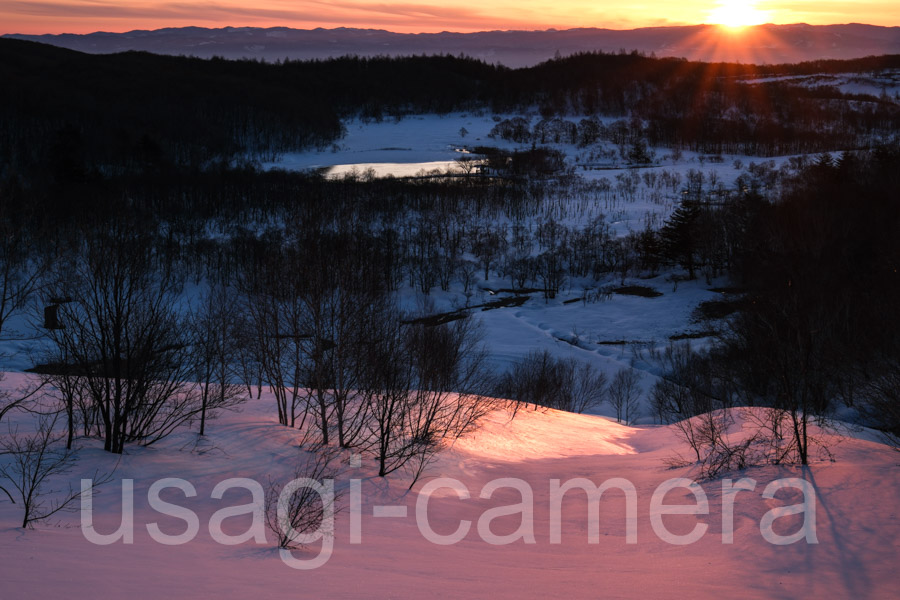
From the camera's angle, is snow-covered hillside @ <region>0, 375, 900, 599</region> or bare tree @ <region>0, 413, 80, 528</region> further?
bare tree @ <region>0, 413, 80, 528</region>

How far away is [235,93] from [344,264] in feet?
404

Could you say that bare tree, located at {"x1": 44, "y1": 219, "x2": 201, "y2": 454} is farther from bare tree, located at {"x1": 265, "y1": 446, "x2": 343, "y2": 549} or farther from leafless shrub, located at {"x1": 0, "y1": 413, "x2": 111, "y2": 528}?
bare tree, located at {"x1": 265, "y1": 446, "x2": 343, "y2": 549}

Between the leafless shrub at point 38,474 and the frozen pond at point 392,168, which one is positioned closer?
the leafless shrub at point 38,474

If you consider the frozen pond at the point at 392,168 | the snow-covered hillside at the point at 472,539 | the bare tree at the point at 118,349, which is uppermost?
the frozen pond at the point at 392,168

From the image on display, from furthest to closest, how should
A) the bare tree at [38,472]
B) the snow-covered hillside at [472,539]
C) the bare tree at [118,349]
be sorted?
the bare tree at [118,349] < the bare tree at [38,472] < the snow-covered hillside at [472,539]

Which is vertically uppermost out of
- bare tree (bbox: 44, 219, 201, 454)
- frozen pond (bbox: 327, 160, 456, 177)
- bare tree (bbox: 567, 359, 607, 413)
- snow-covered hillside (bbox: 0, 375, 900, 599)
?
frozen pond (bbox: 327, 160, 456, 177)

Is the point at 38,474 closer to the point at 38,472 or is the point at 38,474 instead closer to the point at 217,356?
the point at 38,472

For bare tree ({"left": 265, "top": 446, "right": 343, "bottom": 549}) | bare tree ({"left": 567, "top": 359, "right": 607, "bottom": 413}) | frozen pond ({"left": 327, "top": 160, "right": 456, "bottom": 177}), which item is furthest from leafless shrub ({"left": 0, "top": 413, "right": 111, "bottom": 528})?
frozen pond ({"left": 327, "top": 160, "right": 456, "bottom": 177})

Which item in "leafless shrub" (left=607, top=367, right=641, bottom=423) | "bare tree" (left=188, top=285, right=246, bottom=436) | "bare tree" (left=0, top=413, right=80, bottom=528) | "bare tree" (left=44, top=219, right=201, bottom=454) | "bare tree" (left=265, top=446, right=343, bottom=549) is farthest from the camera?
"leafless shrub" (left=607, top=367, right=641, bottom=423)

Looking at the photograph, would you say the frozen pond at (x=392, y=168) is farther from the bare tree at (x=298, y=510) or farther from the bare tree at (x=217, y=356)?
the bare tree at (x=298, y=510)

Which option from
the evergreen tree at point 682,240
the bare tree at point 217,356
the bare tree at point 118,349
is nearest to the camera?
the bare tree at point 118,349

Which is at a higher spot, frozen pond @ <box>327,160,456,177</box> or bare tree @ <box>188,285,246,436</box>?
frozen pond @ <box>327,160,456,177</box>

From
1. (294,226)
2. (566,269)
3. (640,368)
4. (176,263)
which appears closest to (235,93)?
(176,263)

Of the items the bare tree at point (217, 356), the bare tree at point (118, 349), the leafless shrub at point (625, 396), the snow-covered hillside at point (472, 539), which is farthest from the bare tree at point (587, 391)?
the bare tree at point (118, 349)
